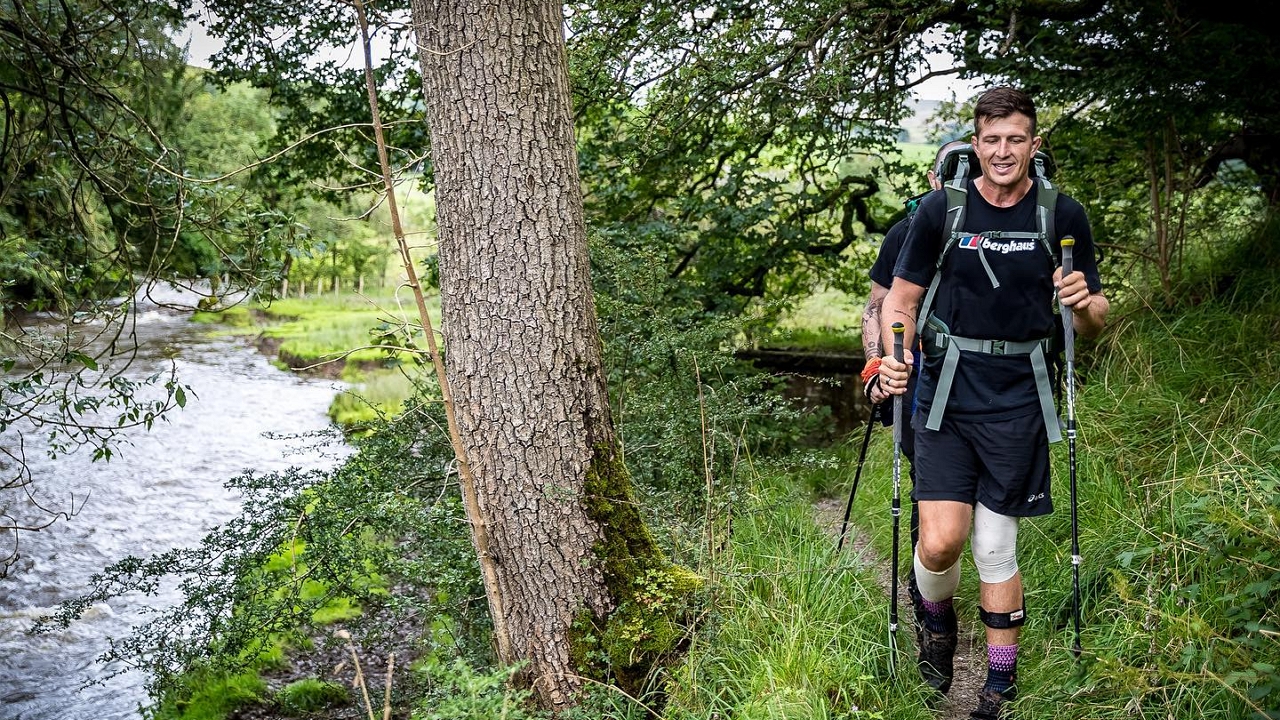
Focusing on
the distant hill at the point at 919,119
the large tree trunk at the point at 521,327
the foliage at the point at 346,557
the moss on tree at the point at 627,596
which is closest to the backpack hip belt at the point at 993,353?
the moss on tree at the point at 627,596

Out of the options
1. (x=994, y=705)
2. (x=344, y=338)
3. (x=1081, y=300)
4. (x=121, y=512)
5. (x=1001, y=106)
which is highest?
(x=1001, y=106)

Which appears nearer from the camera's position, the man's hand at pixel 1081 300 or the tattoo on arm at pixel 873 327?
the man's hand at pixel 1081 300

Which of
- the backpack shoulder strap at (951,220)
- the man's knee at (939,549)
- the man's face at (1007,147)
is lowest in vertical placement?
the man's knee at (939,549)

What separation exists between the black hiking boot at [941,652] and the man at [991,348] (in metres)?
0.19

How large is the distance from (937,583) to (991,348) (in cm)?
99

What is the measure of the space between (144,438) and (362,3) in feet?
45.7

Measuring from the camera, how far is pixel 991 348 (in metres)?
3.60

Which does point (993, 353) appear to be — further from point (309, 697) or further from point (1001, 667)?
point (309, 697)

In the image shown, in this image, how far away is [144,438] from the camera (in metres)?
15.6

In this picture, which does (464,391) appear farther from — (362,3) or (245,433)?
(245,433)

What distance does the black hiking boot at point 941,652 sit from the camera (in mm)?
3904

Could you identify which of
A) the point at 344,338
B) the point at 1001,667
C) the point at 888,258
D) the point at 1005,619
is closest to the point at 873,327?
the point at 888,258

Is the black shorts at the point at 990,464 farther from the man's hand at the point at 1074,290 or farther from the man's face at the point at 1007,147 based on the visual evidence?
the man's face at the point at 1007,147

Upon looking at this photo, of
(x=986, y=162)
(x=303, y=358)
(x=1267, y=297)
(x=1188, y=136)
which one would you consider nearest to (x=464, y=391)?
(x=986, y=162)
